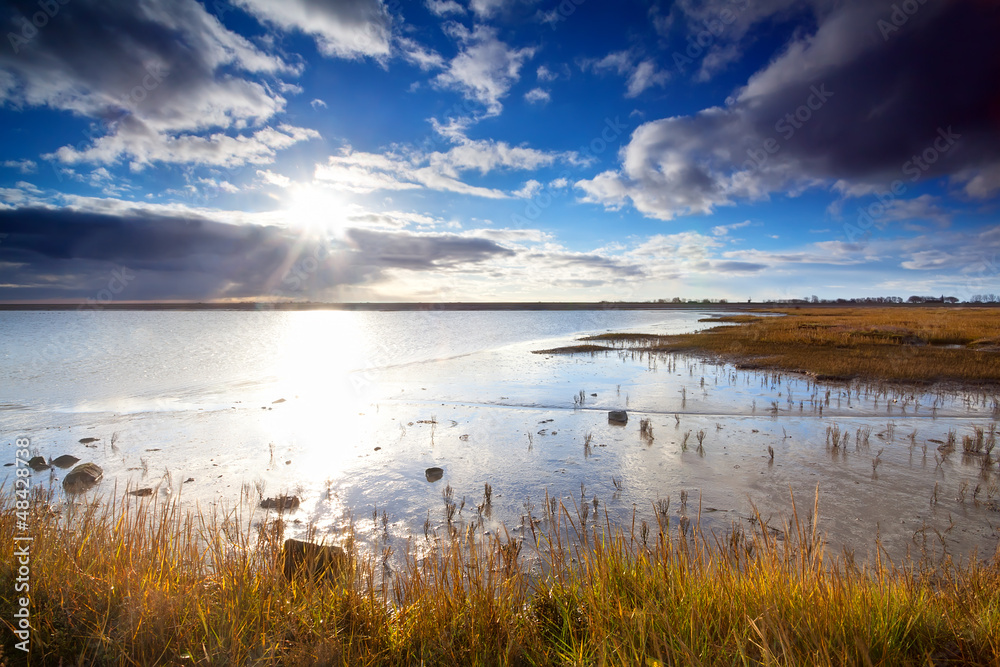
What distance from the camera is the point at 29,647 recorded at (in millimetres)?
3338

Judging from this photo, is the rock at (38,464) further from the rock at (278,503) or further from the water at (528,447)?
the rock at (278,503)

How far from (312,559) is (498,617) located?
236cm

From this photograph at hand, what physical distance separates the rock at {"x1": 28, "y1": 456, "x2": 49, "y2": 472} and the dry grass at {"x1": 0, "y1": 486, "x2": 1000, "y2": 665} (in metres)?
7.85

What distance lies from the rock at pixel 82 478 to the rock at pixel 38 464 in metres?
1.52

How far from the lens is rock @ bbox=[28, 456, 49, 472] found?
9.98 m

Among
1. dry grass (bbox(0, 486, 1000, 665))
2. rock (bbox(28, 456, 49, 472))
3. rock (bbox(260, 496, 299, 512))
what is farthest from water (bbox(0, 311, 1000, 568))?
dry grass (bbox(0, 486, 1000, 665))

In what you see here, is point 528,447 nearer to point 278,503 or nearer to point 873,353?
point 278,503

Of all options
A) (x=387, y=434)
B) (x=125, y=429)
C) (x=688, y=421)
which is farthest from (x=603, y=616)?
(x=125, y=429)

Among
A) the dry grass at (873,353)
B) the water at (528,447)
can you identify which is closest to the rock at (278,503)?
the water at (528,447)

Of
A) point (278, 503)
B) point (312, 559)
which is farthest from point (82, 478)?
point (312, 559)

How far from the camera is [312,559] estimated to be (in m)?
4.92

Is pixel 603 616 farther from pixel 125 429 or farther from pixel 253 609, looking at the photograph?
pixel 125 429

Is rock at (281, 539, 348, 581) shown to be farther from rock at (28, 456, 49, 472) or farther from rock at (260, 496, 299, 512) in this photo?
rock at (28, 456, 49, 472)

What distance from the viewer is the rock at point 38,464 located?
9984 millimetres
